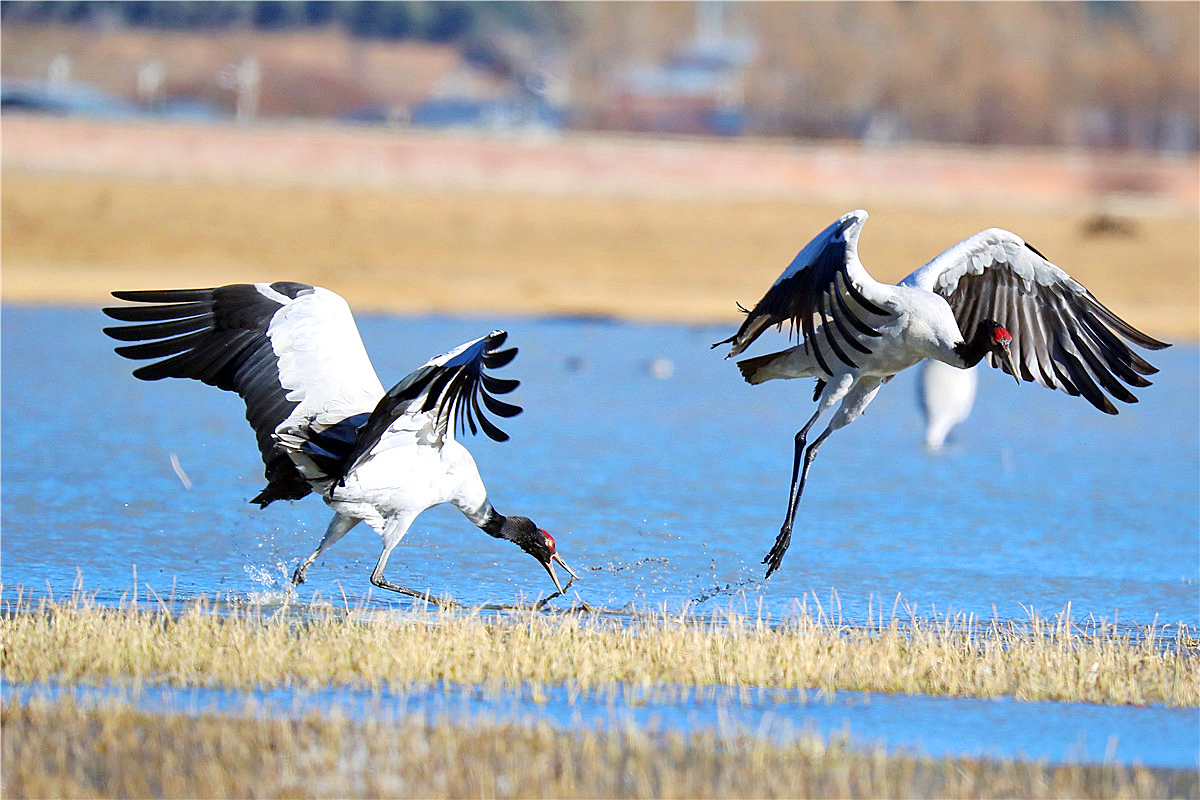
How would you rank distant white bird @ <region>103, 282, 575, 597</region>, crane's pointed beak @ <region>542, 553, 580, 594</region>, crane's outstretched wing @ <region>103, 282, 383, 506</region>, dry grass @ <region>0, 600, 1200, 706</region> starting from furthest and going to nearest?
1. crane's pointed beak @ <region>542, 553, 580, 594</region>
2. crane's outstretched wing @ <region>103, 282, 383, 506</region>
3. distant white bird @ <region>103, 282, 575, 597</region>
4. dry grass @ <region>0, 600, 1200, 706</region>

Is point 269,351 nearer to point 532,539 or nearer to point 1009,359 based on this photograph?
point 532,539

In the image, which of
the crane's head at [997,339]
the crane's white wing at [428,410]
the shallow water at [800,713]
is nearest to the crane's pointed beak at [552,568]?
the crane's white wing at [428,410]

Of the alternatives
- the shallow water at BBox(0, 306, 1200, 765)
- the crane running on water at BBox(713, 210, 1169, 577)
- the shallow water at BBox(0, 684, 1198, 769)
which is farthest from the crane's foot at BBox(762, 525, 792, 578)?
the shallow water at BBox(0, 684, 1198, 769)

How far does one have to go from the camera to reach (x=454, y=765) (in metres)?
4.71

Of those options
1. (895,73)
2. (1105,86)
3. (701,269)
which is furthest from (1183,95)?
(701,269)

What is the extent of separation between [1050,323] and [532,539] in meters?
2.50

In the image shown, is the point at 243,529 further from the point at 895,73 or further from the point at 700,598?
the point at 895,73

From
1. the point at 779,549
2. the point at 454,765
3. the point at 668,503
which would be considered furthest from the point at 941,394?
the point at 454,765

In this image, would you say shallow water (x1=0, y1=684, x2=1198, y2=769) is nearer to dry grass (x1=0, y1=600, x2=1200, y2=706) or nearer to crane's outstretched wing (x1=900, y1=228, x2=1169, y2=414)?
dry grass (x1=0, y1=600, x2=1200, y2=706)

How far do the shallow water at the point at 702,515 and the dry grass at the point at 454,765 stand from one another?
34 cm

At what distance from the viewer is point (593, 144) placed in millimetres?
35312

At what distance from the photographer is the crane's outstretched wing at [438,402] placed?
6.14m

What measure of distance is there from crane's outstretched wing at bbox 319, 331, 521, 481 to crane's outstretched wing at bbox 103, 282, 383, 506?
0.22 meters

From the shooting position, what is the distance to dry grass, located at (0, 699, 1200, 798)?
4547 millimetres
